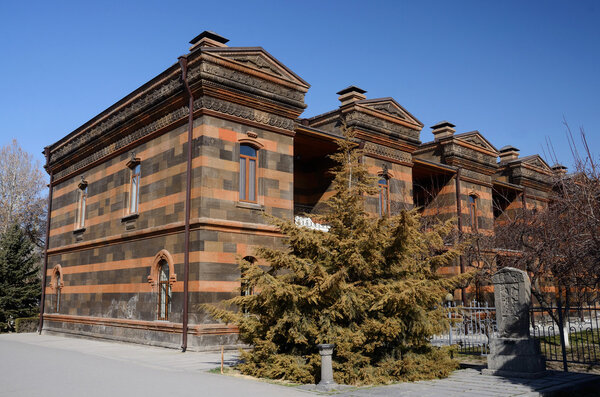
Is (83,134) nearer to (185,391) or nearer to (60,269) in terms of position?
(60,269)

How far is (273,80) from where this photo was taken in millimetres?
18922

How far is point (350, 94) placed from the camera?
76.7ft

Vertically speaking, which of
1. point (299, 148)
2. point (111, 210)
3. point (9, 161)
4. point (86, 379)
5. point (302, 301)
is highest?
point (9, 161)

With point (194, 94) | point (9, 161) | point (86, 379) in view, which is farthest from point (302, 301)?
point (9, 161)

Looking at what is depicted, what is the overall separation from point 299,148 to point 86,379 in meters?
14.5

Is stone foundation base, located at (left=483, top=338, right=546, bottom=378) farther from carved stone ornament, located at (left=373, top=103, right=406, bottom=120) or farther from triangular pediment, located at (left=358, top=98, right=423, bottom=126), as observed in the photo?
carved stone ornament, located at (left=373, top=103, right=406, bottom=120)

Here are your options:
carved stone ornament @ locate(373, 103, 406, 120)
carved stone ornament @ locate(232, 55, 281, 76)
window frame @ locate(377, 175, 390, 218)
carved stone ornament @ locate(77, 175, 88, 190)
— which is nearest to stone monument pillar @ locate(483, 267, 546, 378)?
carved stone ornament @ locate(232, 55, 281, 76)

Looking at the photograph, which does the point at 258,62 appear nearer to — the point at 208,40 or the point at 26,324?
the point at 208,40

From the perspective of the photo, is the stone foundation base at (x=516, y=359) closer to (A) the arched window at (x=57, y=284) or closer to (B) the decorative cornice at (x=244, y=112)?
(B) the decorative cornice at (x=244, y=112)

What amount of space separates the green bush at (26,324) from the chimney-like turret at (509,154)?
29376mm

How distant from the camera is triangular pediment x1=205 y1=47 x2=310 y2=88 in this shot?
704 inches

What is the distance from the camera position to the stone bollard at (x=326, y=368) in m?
9.88

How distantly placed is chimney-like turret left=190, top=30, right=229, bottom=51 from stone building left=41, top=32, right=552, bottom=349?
0.05 m

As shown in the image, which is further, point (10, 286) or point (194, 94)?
point (10, 286)
